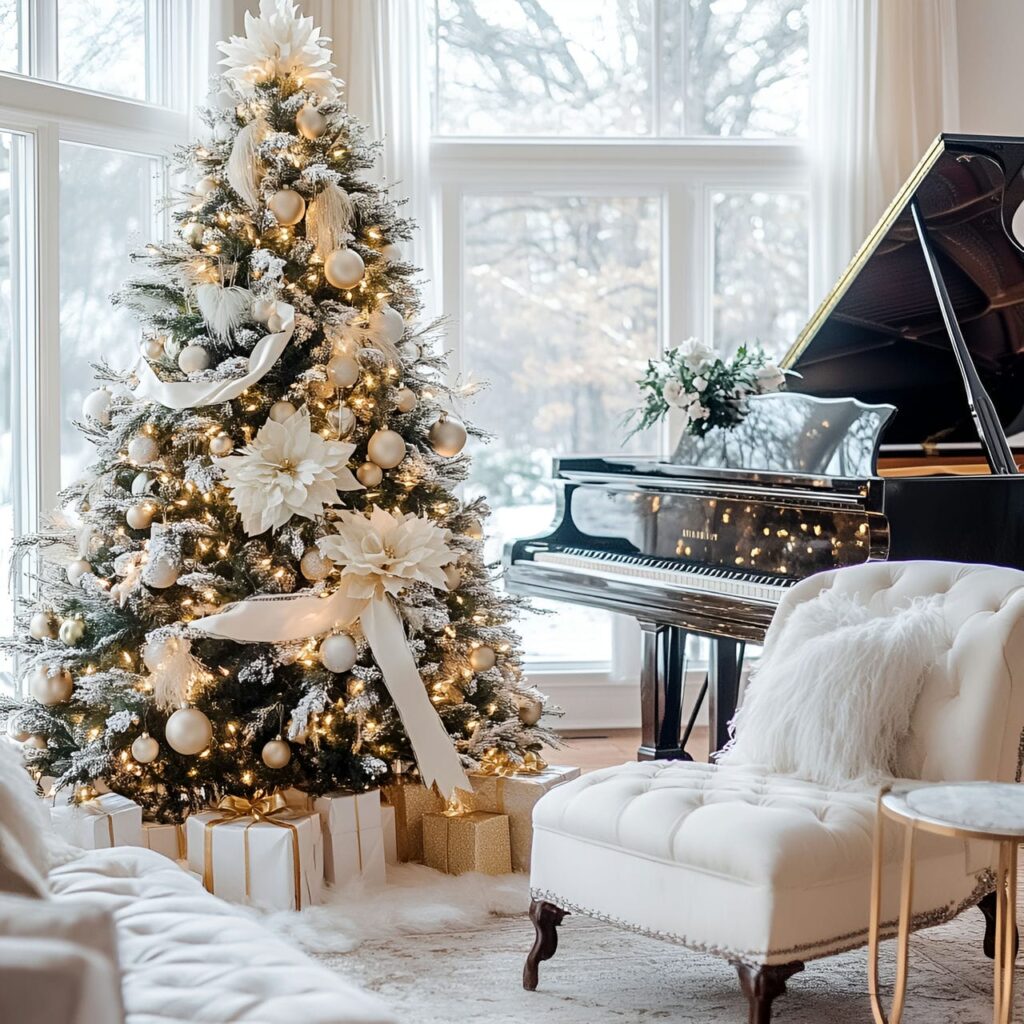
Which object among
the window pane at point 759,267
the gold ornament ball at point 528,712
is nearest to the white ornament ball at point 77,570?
the gold ornament ball at point 528,712

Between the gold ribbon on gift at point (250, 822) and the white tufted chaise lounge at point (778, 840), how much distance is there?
75cm

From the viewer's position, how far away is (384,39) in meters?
5.54

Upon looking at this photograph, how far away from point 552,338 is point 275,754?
9.32ft

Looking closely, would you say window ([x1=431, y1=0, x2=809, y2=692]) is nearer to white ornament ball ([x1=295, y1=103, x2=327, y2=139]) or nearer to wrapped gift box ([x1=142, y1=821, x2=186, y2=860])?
white ornament ball ([x1=295, y1=103, x2=327, y2=139])

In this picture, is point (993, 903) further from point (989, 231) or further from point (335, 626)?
point (989, 231)

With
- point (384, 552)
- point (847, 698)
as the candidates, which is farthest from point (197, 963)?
point (384, 552)

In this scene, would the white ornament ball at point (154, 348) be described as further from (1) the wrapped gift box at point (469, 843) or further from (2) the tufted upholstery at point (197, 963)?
(2) the tufted upholstery at point (197, 963)

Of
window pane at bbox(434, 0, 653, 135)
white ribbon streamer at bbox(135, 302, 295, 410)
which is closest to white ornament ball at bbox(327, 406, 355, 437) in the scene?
white ribbon streamer at bbox(135, 302, 295, 410)

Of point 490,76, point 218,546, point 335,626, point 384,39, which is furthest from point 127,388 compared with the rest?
point 490,76

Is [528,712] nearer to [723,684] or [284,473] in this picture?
[723,684]

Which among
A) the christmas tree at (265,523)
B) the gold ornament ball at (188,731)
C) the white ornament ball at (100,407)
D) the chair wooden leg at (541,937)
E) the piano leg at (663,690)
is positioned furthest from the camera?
the piano leg at (663,690)

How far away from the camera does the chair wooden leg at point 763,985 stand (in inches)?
99.3

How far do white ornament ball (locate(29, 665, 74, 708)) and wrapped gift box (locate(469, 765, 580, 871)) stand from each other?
1.15 metres

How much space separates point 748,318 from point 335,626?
304 cm
